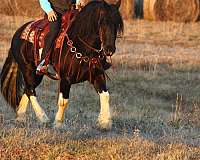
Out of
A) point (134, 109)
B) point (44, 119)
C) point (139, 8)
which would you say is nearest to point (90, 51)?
point (44, 119)

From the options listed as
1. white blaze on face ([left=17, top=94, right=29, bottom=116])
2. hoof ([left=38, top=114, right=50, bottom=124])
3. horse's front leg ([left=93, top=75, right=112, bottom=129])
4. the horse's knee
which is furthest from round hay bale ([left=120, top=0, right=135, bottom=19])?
horse's front leg ([left=93, top=75, right=112, bottom=129])

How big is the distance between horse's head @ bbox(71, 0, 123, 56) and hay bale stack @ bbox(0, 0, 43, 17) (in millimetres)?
14315

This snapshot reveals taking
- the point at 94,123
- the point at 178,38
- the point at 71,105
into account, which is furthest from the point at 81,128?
the point at 178,38

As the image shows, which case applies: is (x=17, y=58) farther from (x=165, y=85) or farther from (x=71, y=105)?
(x=165, y=85)

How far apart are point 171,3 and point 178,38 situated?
307 cm

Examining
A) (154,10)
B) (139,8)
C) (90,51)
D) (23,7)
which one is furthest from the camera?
(139,8)

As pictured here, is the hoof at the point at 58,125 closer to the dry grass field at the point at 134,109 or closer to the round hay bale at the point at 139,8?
the dry grass field at the point at 134,109

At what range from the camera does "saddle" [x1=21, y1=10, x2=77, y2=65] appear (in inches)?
312

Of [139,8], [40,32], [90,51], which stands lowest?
[139,8]

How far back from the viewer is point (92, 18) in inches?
296

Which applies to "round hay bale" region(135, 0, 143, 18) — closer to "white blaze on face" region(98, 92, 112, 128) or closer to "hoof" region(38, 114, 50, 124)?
"hoof" region(38, 114, 50, 124)

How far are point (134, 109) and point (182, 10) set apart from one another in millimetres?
12711

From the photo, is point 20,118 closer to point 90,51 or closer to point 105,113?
point 105,113

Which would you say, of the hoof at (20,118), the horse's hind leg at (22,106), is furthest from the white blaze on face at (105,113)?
the horse's hind leg at (22,106)
